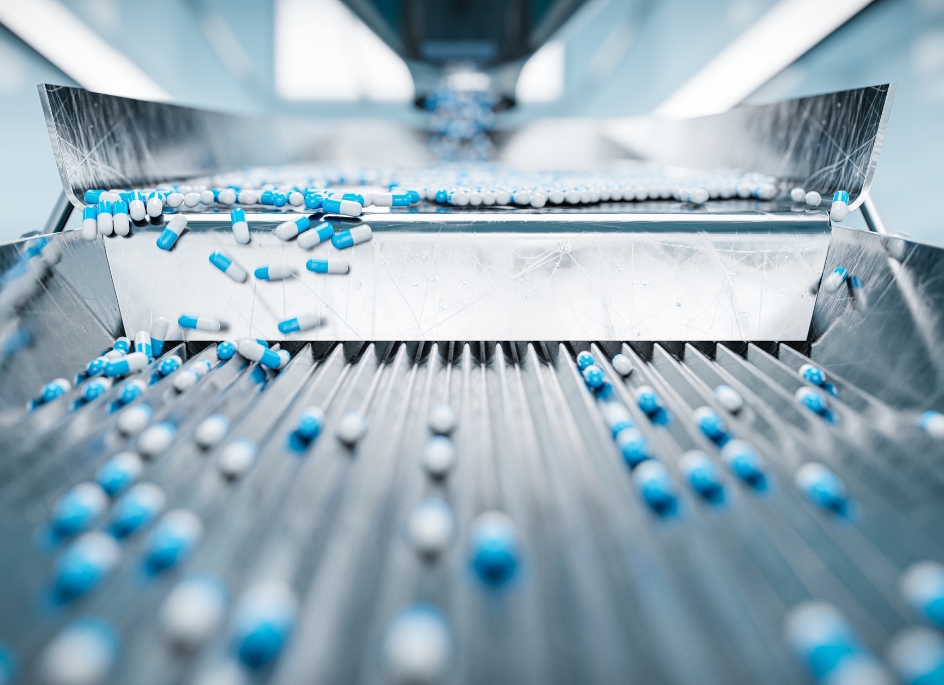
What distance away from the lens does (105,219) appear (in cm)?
96

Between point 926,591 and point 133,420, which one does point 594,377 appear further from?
point 133,420

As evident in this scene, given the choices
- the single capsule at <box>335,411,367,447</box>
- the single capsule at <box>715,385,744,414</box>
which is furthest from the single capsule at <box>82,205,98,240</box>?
the single capsule at <box>715,385,744,414</box>

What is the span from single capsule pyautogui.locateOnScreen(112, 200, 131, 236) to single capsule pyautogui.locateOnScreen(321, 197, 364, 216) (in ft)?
1.24

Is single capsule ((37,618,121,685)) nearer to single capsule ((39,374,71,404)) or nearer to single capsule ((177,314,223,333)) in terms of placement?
single capsule ((39,374,71,404))

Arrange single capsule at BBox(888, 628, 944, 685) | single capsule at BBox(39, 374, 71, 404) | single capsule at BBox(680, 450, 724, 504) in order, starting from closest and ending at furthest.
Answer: single capsule at BBox(888, 628, 944, 685) → single capsule at BBox(680, 450, 724, 504) → single capsule at BBox(39, 374, 71, 404)

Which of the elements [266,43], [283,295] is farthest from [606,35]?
[283,295]

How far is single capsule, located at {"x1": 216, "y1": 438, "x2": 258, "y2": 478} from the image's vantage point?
0.60 metres

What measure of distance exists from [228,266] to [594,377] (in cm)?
74

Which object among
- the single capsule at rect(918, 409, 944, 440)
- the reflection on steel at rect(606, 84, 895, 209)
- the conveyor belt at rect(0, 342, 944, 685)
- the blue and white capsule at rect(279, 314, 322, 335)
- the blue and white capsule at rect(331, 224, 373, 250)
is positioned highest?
the reflection on steel at rect(606, 84, 895, 209)

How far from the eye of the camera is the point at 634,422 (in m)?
0.72

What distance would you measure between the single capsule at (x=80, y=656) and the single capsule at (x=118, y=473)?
18 centimetres

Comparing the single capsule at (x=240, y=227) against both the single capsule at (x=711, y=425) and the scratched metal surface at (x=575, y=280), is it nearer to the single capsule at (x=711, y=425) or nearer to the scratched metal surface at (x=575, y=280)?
the scratched metal surface at (x=575, y=280)

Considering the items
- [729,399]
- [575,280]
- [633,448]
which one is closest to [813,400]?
[729,399]

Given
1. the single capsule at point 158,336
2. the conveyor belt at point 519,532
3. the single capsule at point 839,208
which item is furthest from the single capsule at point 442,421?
the single capsule at point 839,208
